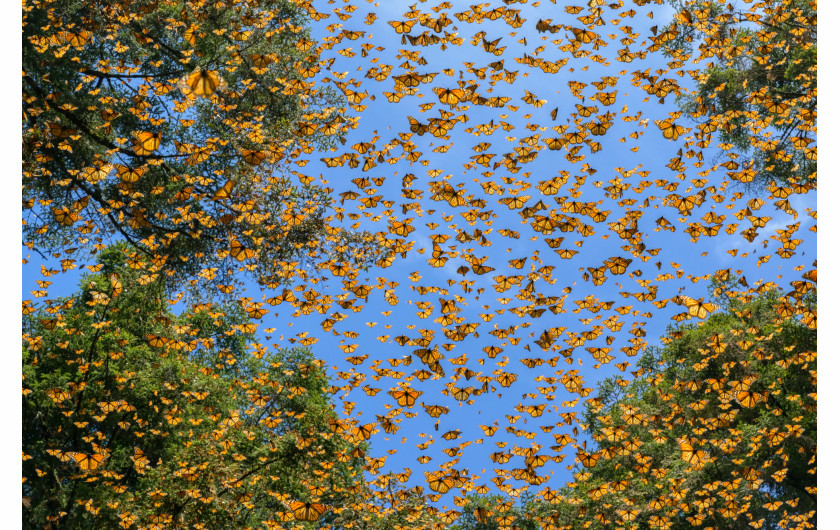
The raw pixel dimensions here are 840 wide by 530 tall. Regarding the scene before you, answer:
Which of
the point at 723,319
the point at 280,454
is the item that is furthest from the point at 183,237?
the point at 723,319

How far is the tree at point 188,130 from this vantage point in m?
10.7

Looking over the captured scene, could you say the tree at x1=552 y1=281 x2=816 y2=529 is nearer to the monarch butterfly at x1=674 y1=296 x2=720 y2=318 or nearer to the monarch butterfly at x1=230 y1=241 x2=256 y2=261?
the monarch butterfly at x1=674 y1=296 x2=720 y2=318

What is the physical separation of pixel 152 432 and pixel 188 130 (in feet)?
24.7

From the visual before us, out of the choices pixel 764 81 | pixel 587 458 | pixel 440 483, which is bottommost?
pixel 440 483

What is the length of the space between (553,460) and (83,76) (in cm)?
1215

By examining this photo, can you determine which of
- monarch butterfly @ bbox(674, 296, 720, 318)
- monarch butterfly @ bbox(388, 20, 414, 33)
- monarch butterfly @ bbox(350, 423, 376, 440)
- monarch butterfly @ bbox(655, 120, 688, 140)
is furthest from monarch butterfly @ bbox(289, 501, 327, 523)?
monarch butterfly @ bbox(655, 120, 688, 140)

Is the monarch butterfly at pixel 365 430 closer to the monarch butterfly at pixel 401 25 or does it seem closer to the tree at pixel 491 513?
the monarch butterfly at pixel 401 25

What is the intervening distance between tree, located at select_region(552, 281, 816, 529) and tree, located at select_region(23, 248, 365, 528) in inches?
249

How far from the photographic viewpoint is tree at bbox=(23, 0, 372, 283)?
423 inches

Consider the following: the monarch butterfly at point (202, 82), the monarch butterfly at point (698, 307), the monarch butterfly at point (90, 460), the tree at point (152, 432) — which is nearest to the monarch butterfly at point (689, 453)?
the monarch butterfly at point (698, 307)

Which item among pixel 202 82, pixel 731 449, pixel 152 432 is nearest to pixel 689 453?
pixel 731 449

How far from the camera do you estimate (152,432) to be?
15.2 meters

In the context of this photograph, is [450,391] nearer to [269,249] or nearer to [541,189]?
[541,189]

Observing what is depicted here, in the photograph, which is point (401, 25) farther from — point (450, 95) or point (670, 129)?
point (670, 129)
